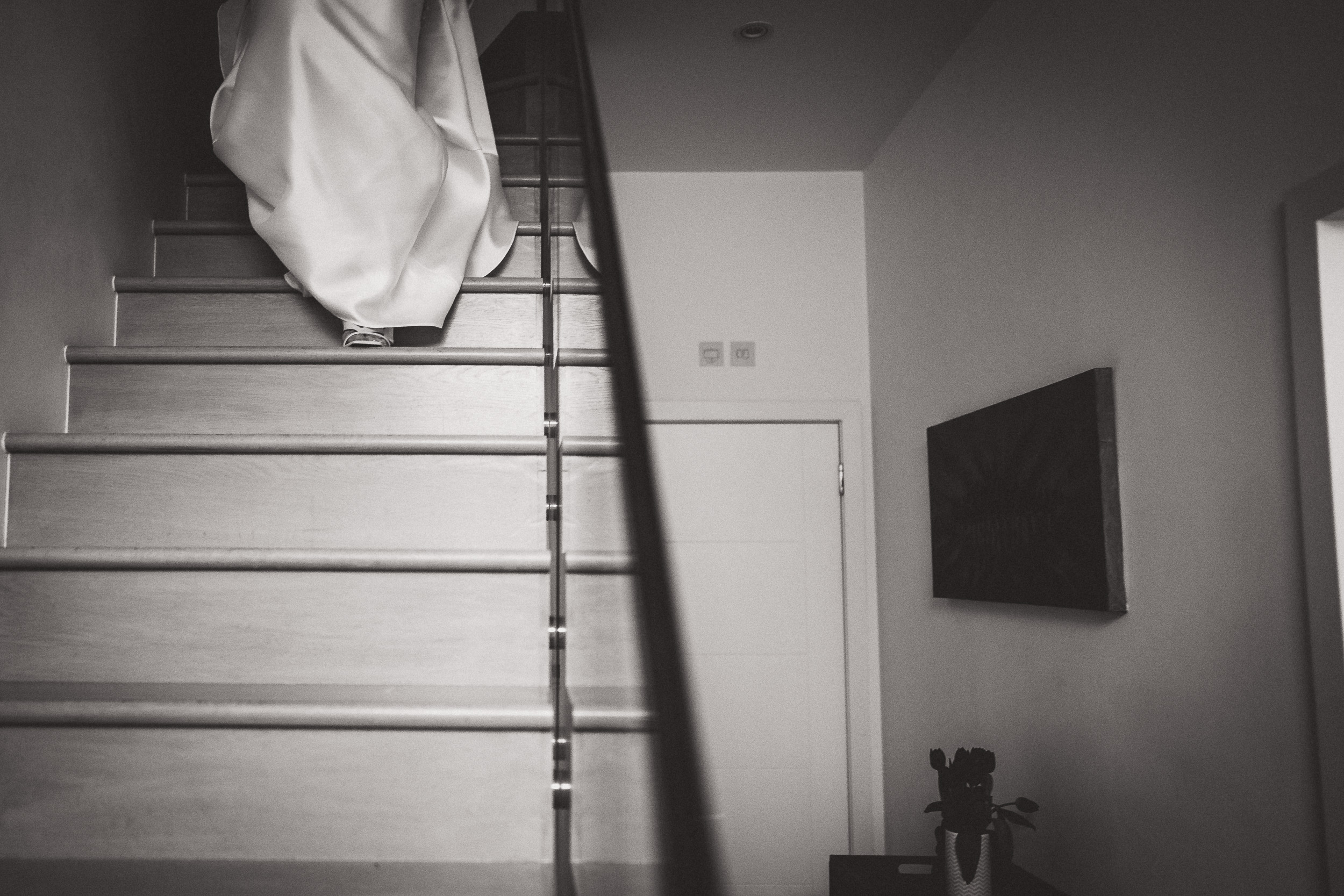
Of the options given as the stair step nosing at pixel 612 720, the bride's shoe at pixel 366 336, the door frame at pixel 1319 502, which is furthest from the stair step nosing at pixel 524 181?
the door frame at pixel 1319 502

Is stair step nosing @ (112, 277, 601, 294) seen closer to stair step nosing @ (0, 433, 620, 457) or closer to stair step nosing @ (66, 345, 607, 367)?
stair step nosing @ (66, 345, 607, 367)

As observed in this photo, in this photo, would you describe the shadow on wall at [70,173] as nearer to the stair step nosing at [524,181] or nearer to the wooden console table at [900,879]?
the stair step nosing at [524,181]

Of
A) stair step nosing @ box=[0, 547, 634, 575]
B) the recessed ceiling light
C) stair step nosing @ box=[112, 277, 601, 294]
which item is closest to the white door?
the recessed ceiling light

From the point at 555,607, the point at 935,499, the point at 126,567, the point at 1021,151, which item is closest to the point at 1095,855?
the point at 935,499

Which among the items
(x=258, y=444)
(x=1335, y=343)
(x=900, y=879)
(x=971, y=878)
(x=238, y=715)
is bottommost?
(x=900, y=879)

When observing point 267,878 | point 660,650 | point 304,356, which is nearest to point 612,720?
point 660,650

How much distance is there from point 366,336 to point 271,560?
605 millimetres

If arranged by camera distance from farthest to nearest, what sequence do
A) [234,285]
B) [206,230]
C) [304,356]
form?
[206,230] < [234,285] < [304,356]

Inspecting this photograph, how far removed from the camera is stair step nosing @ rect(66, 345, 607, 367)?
1.82m

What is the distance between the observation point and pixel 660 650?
0.43 metres

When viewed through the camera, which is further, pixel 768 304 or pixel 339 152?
pixel 768 304

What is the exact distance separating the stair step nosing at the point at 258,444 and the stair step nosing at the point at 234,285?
52 cm

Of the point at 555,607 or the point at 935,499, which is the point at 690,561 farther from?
the point at 555,607

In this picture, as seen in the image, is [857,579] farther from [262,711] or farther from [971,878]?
[262,711]
